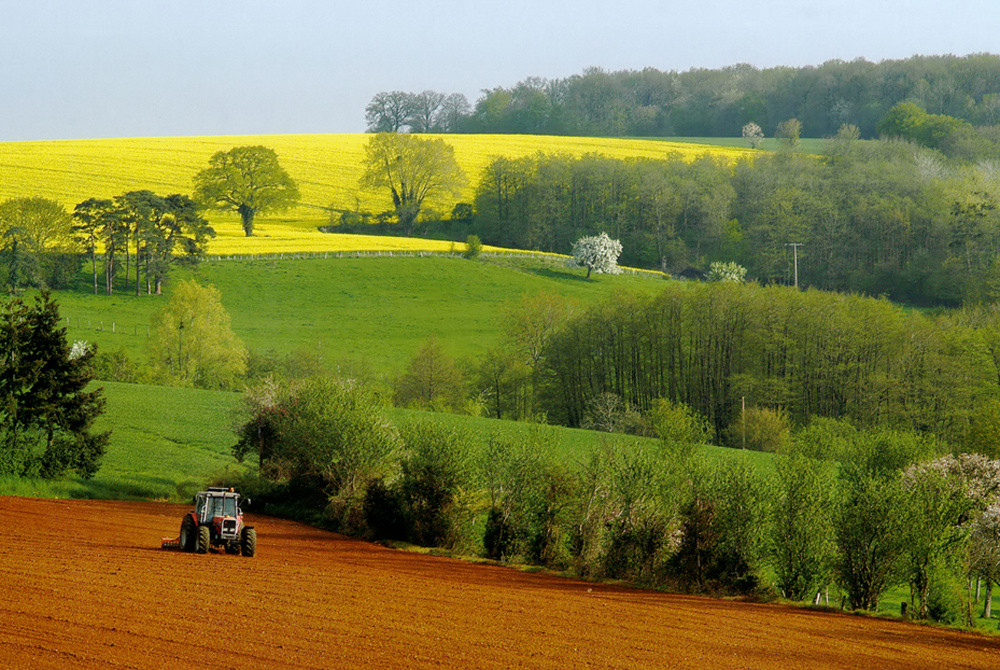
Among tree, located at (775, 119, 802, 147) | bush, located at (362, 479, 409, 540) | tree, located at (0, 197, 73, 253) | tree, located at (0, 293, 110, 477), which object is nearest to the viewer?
bush, located at (362, 479, 409, 540)

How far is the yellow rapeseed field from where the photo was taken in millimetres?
99188

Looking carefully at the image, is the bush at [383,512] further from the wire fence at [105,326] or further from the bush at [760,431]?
the wire fence at [105,326]

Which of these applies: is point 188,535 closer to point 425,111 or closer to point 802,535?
point 802,535

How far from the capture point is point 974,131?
457 feet

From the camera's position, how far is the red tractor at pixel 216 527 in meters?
28.4

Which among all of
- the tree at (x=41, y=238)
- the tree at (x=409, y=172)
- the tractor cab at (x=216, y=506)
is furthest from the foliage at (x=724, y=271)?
the tractor cab at (x=216, y=506)

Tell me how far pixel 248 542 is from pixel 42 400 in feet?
56.5

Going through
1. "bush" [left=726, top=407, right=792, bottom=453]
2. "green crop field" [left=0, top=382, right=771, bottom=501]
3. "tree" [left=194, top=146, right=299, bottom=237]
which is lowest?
"bush" [left=726, top=407, right=792, bottom=453]

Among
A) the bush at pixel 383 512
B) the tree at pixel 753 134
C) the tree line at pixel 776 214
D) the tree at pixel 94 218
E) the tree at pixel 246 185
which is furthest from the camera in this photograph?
the tree at pixel 753 134

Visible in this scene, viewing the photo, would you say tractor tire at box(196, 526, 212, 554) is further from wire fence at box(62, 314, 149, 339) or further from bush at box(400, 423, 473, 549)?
wire fence at box(62, 314, 149, 339)

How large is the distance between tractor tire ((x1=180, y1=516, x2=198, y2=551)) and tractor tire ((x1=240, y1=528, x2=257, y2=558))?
1.37m

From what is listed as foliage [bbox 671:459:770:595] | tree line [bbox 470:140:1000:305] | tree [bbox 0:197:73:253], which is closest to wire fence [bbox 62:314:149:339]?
tree [bbox 0:197:73:253]

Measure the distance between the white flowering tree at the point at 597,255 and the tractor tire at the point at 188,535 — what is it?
7173 centimetres

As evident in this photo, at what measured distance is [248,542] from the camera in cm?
2858
